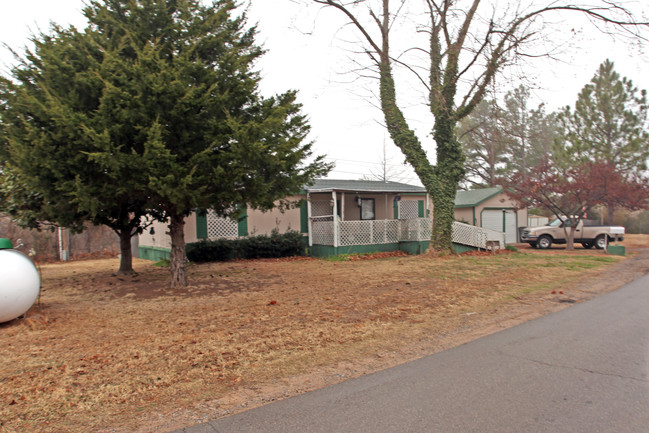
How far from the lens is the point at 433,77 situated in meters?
16.0

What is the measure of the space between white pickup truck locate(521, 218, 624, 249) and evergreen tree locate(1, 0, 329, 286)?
703 inches

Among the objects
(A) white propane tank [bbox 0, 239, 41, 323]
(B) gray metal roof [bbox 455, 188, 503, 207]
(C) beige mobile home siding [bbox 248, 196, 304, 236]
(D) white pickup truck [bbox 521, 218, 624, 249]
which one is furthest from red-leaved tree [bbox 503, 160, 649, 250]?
(A) white propane tank [bbox 0, 239, 41, 323]

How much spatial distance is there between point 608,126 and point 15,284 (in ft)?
113

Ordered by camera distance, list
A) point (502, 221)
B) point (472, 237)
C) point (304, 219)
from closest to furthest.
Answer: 1. point (304, 219)
2. point (472, 237)
3. point (502, 221)

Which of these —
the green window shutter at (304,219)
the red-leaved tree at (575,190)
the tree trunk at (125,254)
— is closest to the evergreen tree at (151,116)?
the tree trunk at (125,254)

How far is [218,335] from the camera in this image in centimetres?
571

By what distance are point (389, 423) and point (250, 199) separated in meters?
6.03

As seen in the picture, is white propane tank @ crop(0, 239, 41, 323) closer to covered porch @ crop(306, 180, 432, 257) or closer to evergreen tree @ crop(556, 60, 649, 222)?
covered porch @ crop(306, 180, 432, 257)

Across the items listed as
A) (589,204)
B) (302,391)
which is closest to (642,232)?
(589,204)

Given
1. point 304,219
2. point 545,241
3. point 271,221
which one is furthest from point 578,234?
point 271,221

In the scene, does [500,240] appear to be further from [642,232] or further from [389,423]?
[642,232]

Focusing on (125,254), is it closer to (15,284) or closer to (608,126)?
(15,284)

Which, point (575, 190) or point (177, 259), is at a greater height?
point (575, 190)

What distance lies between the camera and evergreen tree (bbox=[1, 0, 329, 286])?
7164 mm
